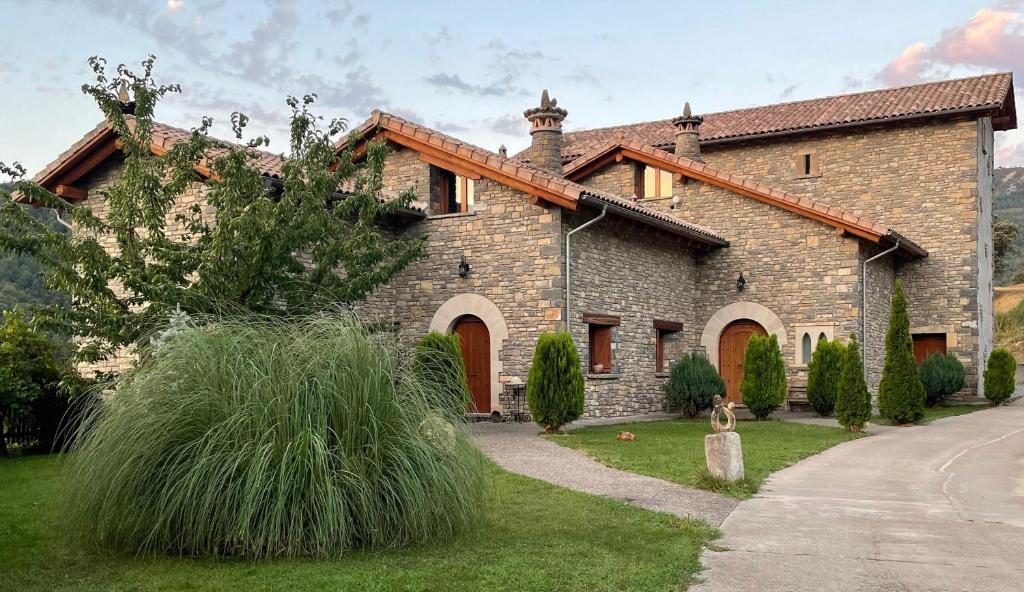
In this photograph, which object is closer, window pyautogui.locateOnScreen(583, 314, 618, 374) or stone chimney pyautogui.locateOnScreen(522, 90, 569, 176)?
window pyautogui.locateOnScreen(583, 314, 618, 374)

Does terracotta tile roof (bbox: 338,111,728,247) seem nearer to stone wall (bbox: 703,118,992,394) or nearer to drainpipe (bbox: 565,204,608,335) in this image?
drainpipe (bbox: 565,204,608,335)

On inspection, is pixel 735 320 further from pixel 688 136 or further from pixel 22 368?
pixel 22 368

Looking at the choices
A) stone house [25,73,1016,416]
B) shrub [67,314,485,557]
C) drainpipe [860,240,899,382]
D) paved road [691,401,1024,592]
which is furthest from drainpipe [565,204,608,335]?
shrub [67,314,485,557]

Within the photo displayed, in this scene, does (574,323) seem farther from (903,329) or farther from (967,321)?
(967,321)

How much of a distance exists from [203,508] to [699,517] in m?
3.59

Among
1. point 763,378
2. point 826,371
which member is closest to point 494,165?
point 763,378

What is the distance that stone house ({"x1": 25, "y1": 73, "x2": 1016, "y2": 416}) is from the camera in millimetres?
15148

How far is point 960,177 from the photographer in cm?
2095

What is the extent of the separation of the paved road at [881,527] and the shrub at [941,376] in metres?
9.17

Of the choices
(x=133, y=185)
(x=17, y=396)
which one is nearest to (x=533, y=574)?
(x=133, y=185)

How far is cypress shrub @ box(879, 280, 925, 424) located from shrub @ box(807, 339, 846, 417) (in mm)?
1424

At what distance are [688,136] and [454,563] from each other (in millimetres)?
18086

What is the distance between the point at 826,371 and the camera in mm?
16891

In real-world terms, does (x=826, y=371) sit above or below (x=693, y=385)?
above
